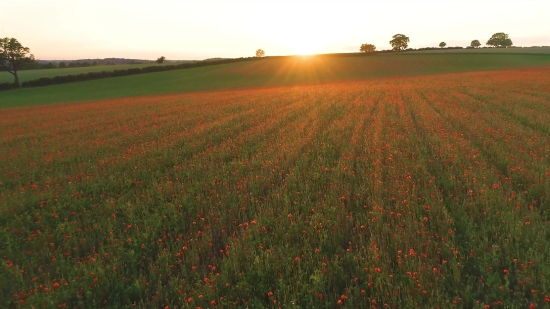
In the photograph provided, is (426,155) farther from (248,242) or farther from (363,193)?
(248,242)

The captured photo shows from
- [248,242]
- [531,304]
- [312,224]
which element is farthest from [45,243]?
[531,304]

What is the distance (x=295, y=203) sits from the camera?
638cm

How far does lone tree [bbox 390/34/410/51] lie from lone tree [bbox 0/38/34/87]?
133970mm

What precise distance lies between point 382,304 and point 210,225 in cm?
326

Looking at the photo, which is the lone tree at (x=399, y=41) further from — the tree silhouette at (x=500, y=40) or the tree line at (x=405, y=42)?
the tree silhouette at (x=500, y=40)

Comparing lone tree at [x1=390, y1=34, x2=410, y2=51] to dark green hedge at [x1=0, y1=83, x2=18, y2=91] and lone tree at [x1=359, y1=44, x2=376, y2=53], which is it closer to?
lone tree at [x1=359, y1=44, x2=376, y2=53]

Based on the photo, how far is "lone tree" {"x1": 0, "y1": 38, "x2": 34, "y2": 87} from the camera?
→ 70.9m

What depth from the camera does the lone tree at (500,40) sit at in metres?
155

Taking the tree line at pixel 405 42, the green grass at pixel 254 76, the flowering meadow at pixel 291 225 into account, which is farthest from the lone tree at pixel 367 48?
the flowering meadow at pixel 291 225

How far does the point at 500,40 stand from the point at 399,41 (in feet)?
186

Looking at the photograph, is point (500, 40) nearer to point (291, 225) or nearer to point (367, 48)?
point (367, 48)

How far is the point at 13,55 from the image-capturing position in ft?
236

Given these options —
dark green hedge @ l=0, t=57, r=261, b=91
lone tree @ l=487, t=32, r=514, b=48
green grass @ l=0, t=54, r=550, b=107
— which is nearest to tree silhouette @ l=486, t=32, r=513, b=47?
lone tree @ l=487, t=32, r=514, b=48

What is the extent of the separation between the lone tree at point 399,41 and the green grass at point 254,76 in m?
63.6
